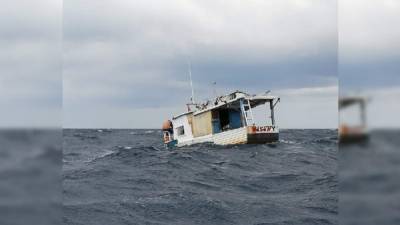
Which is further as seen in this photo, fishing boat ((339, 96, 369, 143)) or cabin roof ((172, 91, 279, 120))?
cabin roof ((172, 91, 279, 120))

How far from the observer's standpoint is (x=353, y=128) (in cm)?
191

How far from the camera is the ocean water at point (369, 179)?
1.89 metres

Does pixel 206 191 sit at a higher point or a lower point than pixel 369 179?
lower

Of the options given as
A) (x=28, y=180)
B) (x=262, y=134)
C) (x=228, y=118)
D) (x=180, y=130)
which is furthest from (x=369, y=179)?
(x=180, y=130)

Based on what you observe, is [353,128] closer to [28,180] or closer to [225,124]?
[28,180]

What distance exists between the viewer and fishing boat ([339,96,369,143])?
1.89 metres

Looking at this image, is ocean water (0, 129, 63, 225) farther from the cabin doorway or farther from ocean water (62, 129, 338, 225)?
the cabin doorway

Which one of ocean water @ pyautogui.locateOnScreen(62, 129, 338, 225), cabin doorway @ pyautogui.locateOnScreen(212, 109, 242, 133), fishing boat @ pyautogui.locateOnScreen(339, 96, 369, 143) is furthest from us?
cabin doorway @ pyautogui.locateOnScreen(212, 109, 242, 133)

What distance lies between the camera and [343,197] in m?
1.98

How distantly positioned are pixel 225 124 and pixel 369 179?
1726 cm

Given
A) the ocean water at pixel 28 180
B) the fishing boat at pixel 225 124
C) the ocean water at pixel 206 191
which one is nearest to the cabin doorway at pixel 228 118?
the fishing boat at pixel 225 124

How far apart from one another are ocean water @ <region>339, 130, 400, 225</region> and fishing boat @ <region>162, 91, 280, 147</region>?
49.9ft

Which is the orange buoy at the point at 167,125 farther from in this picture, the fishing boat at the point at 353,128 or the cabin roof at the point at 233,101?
the fishing boat at the point at 353,128

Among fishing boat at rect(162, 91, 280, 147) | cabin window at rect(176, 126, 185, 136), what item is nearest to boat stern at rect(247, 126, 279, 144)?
fishing boat at rect(162, 91, 280, 147)
